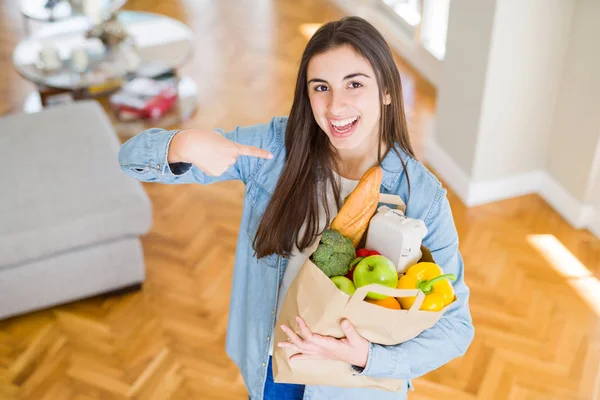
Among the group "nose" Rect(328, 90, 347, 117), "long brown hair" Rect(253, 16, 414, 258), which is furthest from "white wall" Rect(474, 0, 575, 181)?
"nose" Rect(328, 90, 347, 117)

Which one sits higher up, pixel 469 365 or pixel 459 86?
pixel 459 86

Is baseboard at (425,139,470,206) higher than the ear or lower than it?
lower

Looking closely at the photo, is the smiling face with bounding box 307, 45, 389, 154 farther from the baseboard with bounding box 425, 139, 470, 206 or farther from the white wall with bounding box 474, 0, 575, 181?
the baseboard with bounding box 425, 139, 470, 206

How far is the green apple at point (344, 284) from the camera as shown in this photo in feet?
4.25

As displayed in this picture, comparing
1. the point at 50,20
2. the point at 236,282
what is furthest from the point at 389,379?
the point at 50,20

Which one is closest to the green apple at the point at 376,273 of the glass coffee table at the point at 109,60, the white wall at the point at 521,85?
the white wall at the point at 521,85

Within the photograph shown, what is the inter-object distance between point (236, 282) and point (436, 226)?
1.78 ft

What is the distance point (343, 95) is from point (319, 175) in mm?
208

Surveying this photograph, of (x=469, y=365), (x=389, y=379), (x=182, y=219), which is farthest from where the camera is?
(x=182, y=219)

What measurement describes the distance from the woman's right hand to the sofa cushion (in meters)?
1.49

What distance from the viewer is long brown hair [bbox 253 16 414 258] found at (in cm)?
155

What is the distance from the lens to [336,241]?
1.33 m

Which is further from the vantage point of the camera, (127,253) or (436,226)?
(127,253)

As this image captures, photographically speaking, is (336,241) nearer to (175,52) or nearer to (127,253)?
(127,253)
